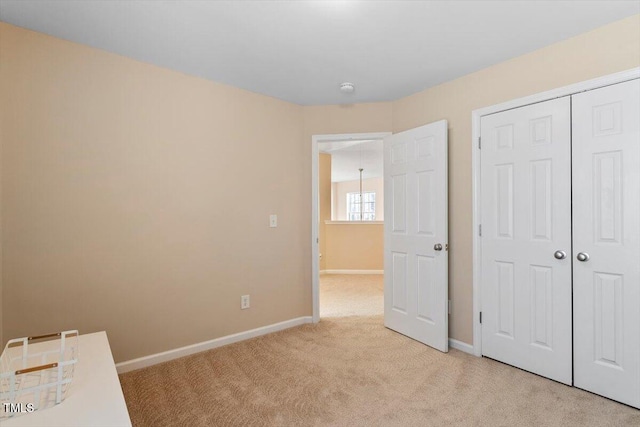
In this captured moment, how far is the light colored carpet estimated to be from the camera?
1.96 meters

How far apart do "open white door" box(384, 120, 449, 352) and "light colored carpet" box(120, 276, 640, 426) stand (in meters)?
0.29

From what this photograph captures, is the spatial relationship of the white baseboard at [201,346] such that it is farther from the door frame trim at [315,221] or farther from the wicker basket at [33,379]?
the wicker basket at [33,379]

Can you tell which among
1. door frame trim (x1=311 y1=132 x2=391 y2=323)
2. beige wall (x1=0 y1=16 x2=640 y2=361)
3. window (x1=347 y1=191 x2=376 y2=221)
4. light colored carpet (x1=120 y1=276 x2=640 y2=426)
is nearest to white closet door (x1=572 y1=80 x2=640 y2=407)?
light colored carpet (x1=120 y1=276 x2=640 y2=426)

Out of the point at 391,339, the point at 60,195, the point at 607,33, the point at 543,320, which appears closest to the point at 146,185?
the point at 60,195

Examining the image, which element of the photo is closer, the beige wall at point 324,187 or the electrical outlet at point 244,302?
the electrical outlet at point 244,302

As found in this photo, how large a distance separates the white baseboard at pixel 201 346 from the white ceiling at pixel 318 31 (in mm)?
2280

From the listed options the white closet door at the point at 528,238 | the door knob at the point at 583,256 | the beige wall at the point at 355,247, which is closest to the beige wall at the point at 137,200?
the white closet door at the point at 528,238

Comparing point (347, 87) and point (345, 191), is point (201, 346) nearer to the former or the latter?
point (347, 87)

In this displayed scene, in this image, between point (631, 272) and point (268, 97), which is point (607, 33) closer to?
point (631, 272)

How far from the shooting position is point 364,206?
39.6 feet

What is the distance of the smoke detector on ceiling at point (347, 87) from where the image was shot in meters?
3.05

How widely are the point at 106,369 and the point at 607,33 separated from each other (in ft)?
10.7

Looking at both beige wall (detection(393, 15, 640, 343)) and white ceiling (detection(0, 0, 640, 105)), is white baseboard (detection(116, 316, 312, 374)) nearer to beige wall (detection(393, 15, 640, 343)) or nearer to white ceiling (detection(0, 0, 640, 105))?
beige wall (detection(393, 15, 640, 343))

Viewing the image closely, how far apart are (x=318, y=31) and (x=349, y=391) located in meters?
2.34
